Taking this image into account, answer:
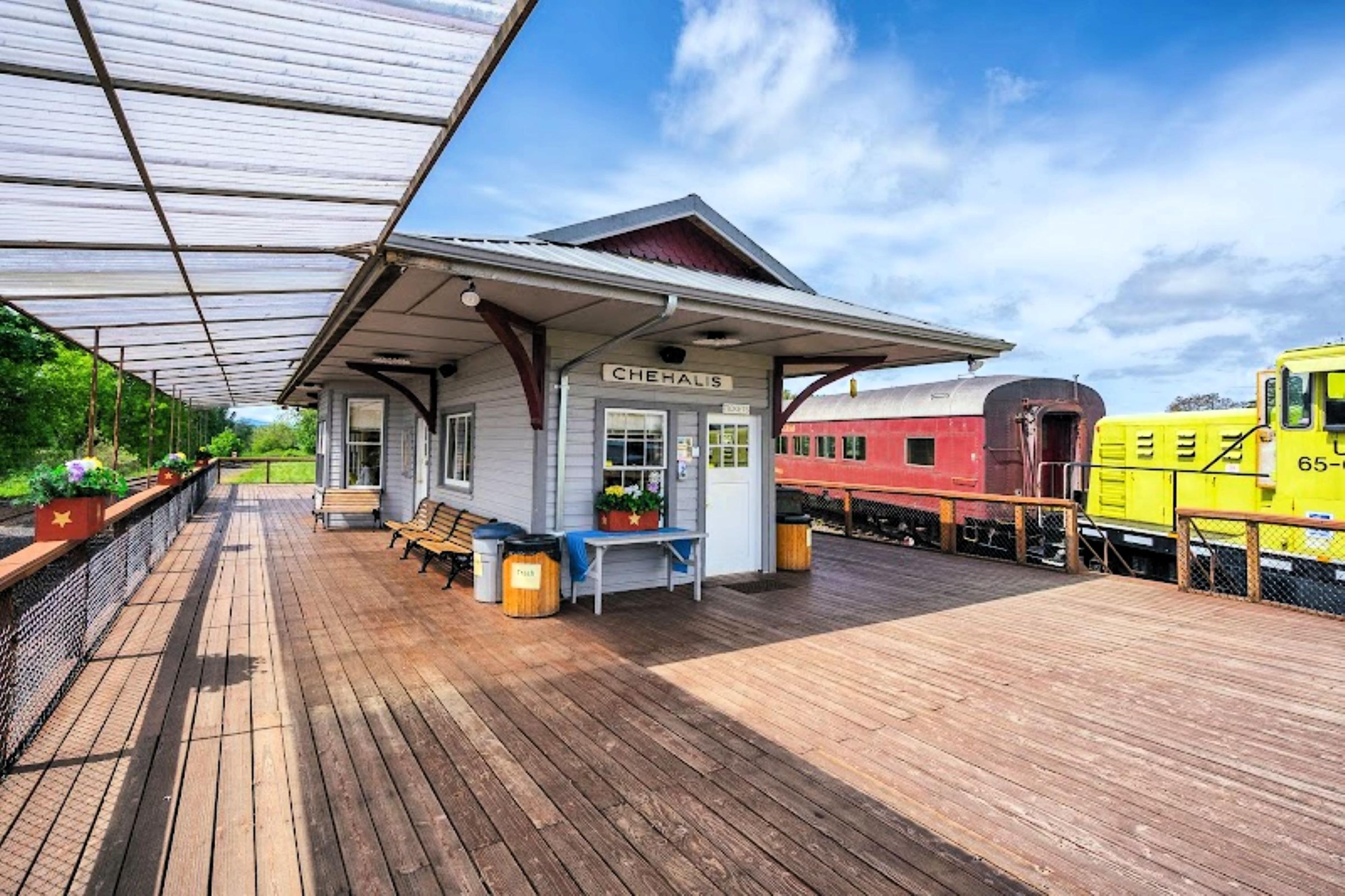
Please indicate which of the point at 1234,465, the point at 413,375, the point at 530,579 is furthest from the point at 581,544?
the point at 1234,465

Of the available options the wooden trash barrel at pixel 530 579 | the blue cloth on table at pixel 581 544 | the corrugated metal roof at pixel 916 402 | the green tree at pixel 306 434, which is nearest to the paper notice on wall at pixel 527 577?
the wooden trash barrel at pixel 530 579

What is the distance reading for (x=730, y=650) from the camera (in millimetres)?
4434

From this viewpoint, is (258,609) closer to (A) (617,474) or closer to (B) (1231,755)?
(A) (617,474)

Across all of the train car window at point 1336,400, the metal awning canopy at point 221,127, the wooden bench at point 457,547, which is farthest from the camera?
Result: the wooden bench at point 457,547

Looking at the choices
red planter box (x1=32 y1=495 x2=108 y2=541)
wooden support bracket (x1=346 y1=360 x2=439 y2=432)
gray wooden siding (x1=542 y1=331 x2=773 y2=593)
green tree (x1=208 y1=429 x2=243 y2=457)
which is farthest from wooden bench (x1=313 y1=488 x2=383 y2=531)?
green tree (x1=208 y1=429 x2=243 y2=457)

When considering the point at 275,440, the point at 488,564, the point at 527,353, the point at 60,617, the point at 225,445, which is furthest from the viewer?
the point at 275,440

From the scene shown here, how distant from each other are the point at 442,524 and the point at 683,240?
14.7 ft

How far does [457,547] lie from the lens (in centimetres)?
663

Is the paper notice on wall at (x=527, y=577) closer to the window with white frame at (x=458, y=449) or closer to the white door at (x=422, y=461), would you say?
the window with white frame at (x=458, y=449)

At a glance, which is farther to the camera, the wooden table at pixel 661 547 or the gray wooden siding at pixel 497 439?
the gray wooden siding at pixel 497 439

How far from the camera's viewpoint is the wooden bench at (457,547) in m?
6.47

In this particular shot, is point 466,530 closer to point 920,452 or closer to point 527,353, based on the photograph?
point 527,353

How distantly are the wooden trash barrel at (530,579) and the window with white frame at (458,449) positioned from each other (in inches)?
102

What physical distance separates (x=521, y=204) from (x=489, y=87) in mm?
39721
